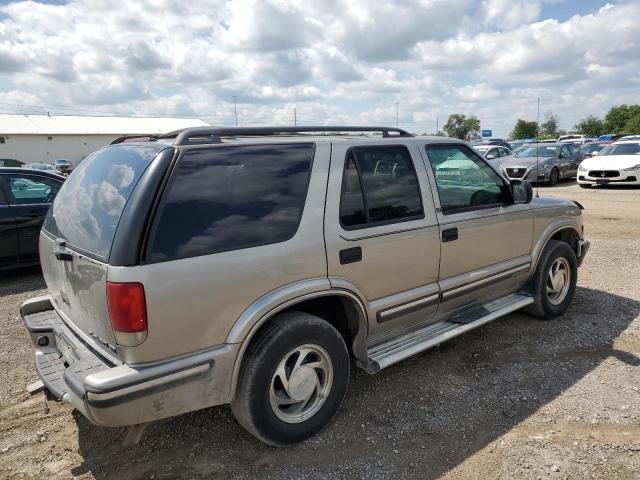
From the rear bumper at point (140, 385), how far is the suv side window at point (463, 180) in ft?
6.77

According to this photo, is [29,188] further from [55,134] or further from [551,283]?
[55,134]

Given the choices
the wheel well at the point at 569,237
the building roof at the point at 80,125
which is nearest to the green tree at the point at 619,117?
the building roof at the point at 80,125

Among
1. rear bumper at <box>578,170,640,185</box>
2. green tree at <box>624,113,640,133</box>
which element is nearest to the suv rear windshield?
rear bumper at <box>578,170,640,185</box>

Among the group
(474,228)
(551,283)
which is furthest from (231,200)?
(551,283)

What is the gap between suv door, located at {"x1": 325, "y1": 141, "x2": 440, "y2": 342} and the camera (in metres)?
3.04

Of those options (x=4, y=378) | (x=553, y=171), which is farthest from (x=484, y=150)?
(x=4, y=378)

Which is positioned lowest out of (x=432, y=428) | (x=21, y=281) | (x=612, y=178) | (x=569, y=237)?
(x=432, y=428)

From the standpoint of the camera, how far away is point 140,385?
2.33 metres

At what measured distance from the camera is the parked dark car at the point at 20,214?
6.43 m

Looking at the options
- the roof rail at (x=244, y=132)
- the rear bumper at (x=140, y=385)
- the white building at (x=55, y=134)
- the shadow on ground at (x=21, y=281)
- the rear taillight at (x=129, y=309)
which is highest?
the white building at (x=55, y=134)

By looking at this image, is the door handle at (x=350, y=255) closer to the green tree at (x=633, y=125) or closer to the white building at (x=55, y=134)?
the white building at (x=55, y=134)

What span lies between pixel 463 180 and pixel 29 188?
234 inches

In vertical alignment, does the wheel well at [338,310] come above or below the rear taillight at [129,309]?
below

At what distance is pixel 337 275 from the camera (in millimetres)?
2973
